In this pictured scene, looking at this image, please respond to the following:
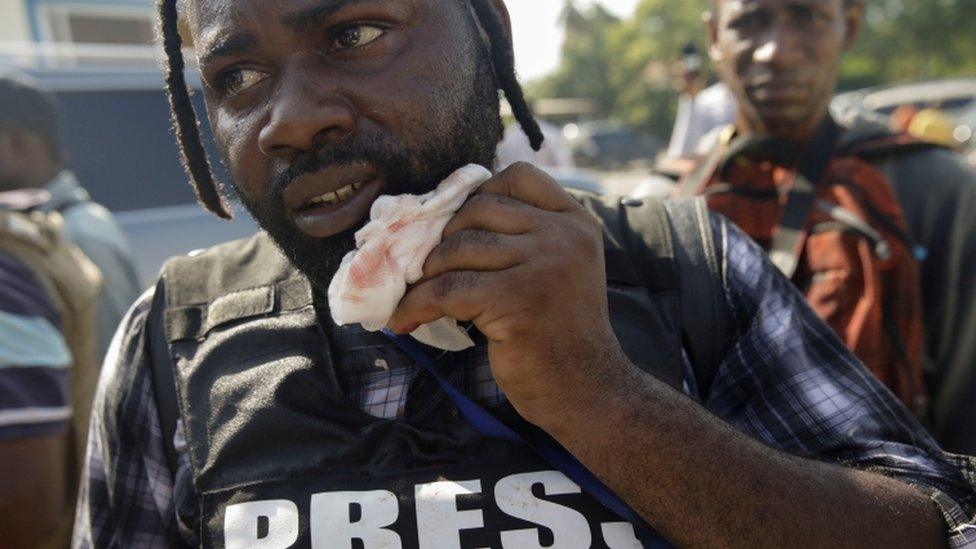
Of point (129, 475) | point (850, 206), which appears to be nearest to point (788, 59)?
point (850, 206)

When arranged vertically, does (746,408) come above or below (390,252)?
below

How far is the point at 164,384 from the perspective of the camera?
1544 mm

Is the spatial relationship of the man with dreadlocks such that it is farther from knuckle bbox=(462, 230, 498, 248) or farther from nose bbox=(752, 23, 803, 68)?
nose bbox=(752, 23, 803, 68)

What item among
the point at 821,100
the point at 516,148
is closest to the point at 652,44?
Answer: the point at 516,148

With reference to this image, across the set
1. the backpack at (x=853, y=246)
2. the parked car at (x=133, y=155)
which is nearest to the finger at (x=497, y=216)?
the backpack at (x=853, y=246)

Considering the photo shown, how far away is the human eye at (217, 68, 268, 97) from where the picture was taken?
1.37 meters

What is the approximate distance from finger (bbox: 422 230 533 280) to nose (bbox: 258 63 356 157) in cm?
29

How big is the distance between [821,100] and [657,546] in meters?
1.66

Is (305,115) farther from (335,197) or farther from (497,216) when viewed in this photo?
(497,216)

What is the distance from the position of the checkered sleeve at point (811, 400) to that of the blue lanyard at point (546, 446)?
0.25 meters

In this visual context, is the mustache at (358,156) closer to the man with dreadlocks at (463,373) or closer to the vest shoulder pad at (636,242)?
the man with dreadlocks at (463,373)

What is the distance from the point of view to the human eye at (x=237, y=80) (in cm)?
137

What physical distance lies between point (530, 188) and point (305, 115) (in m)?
0.38

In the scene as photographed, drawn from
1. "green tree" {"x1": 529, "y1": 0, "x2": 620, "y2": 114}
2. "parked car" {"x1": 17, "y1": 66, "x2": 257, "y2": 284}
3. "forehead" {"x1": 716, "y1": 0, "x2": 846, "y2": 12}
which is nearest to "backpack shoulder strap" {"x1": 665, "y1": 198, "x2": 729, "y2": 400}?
"forehead" {"x1": 716, "y1": 0, "x2": 846, "y2": 12}
